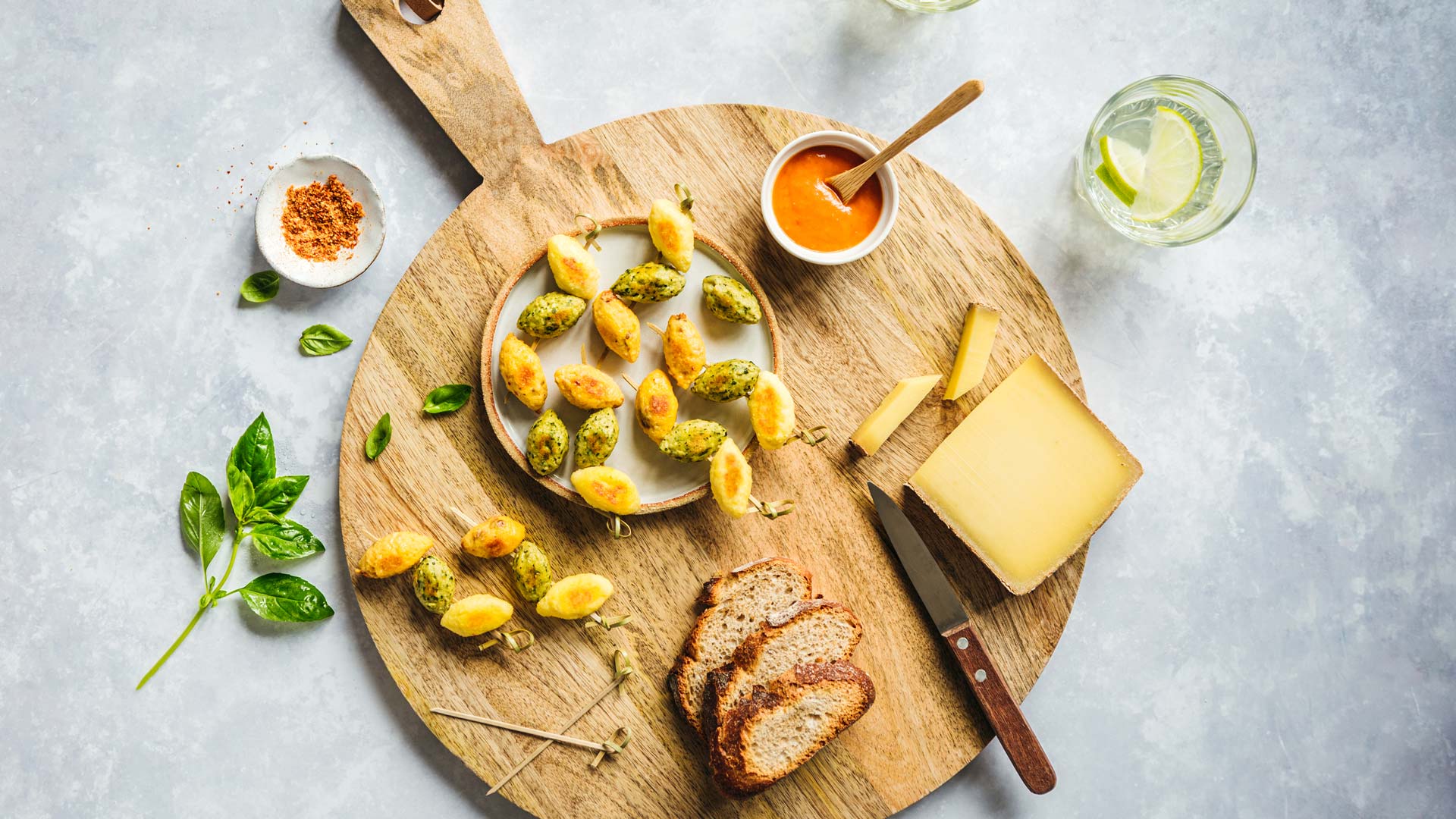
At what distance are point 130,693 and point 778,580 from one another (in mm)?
2226

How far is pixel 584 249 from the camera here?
8.68 feet

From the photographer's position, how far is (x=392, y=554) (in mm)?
2629

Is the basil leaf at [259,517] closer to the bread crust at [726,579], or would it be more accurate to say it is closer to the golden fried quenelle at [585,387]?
the golden fried quenelle at [585,387]

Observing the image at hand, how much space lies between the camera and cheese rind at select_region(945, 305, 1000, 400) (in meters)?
2.72

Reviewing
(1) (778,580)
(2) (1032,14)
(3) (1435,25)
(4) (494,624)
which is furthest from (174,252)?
(3) (1435,25)

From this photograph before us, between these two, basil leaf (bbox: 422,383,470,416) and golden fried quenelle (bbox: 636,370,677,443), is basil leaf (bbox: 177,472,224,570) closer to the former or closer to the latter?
basil leaf (bbox: 422,383,470,416)

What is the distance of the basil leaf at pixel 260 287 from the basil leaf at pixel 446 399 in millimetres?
723

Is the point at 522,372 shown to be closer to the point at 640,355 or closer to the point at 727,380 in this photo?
the point at 640,355

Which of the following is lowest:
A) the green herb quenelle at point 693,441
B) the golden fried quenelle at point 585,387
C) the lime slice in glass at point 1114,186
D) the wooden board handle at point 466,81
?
the lime slice in glass at point 1114,186

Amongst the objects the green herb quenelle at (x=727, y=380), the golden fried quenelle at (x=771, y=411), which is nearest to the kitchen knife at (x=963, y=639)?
the golden fried quenelle at (x=771, y=411)

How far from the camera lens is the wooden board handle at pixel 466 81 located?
2.75 m

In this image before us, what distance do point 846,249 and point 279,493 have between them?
1982 millimetres

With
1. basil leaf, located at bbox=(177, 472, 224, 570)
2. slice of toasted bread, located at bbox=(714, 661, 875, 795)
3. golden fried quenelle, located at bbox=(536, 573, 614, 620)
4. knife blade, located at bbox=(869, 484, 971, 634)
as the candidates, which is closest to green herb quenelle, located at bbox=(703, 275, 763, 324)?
knife blade, located at bbox=(869, 484, 971, 634)

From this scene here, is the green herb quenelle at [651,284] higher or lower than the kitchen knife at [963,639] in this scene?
higher
